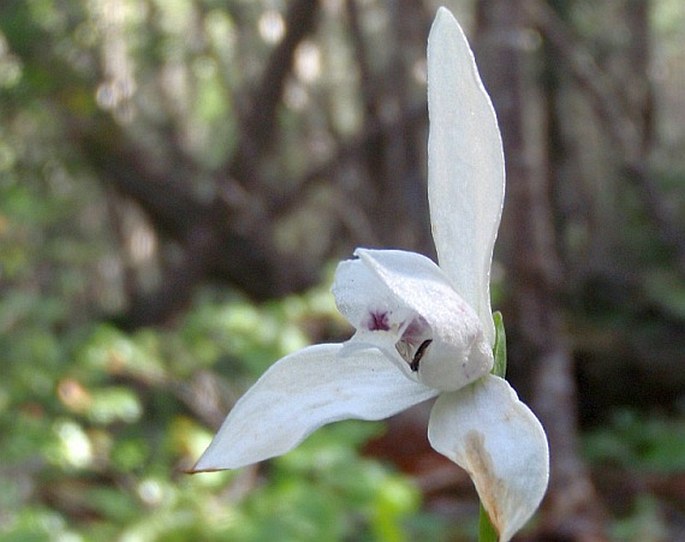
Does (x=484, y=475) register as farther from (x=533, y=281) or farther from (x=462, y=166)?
(x=533, y=281)

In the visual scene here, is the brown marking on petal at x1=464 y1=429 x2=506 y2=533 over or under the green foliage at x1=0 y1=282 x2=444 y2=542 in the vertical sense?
over

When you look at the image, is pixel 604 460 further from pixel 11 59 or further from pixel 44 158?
pixel 11 59

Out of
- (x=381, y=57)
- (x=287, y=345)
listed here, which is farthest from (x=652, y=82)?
(x=287, y=345)

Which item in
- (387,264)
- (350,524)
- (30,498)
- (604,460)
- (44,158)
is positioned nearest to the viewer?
(387,264)

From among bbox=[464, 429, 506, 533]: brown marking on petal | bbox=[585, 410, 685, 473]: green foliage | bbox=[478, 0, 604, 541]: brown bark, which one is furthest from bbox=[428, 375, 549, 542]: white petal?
bbox=[585, 410, 685, 473]: green foliage

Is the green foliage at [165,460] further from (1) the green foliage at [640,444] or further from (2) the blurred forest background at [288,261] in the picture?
(1) the green foliage at [640,444]

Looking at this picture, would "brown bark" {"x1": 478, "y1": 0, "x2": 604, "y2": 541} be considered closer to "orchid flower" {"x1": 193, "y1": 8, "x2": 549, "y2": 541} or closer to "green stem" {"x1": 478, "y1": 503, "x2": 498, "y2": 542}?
"orchid flower" {"x1": 193, "y1": 8, "x2": 549, "y2": 541}

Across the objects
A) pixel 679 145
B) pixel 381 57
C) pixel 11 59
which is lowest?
pixel 679 145

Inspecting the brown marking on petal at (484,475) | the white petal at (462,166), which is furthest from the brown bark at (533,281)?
the brown marking on petal at (484,475)
